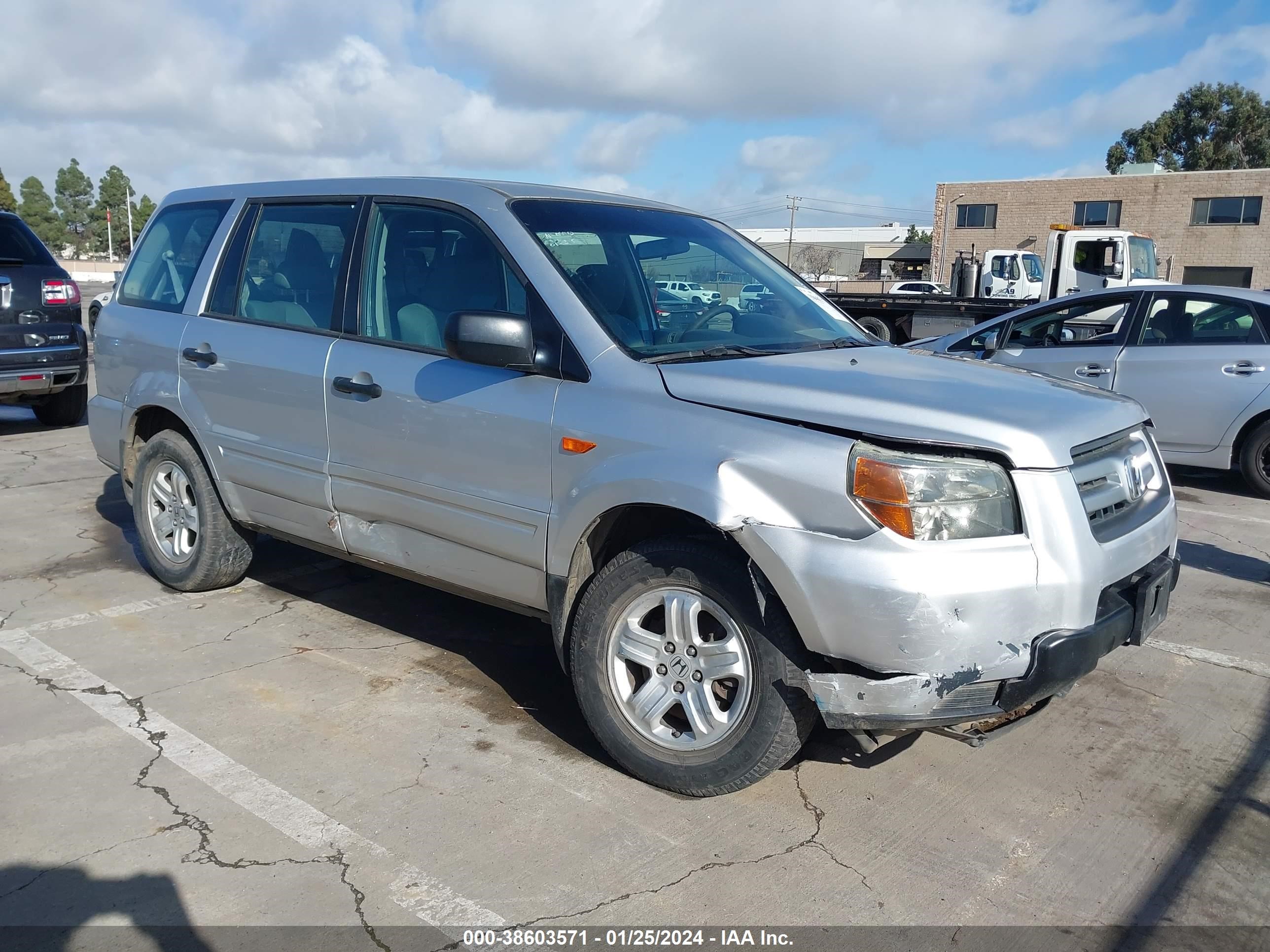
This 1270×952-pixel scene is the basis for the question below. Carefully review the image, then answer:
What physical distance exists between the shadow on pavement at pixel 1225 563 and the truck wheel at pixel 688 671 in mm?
3769

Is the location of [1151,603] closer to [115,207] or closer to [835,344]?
[835,344]

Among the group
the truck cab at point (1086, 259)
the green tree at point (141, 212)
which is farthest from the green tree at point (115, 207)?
the truck cab at point (1086, 259)

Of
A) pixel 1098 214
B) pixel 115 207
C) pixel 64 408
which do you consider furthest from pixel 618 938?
pixel 115 207

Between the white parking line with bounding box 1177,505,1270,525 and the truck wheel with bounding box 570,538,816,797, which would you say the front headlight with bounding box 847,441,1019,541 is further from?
the white parking line with bounding box 1177,505,1270,525

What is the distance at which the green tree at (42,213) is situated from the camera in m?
97.6

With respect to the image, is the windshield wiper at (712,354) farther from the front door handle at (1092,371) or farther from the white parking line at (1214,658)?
the front door handle at (1092,371)

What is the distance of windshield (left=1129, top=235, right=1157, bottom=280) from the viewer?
60.6 ft

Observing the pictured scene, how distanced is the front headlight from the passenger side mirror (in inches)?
47.2

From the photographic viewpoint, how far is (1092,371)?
863 centimetres

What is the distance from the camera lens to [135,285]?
219 inches

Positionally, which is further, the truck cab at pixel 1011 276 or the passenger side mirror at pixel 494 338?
the truck cab at pixel 1011 276

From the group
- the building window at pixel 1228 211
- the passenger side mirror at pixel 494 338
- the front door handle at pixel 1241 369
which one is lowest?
the front door handle at pixel 1241 369

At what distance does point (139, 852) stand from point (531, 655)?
1.92 m

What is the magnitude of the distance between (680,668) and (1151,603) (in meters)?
1.49
